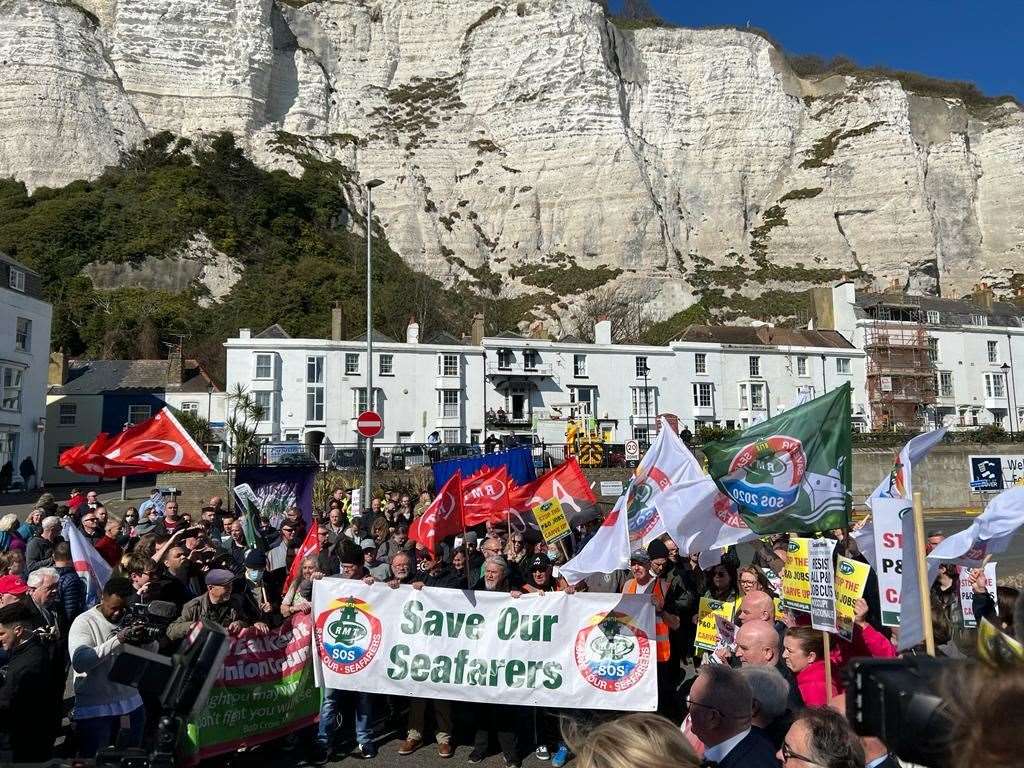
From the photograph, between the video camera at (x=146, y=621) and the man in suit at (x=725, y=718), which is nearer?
the man in suit at (x=725, y=718)

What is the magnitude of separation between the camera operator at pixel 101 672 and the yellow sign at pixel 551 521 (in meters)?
5.45

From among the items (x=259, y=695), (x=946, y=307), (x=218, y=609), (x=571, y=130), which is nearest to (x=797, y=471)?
(x=259, y=695)

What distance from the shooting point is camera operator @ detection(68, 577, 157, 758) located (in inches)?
233

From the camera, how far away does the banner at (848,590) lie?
6320 mm

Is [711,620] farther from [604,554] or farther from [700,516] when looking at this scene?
[700,516]

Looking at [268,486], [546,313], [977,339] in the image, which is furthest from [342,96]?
[268,486]

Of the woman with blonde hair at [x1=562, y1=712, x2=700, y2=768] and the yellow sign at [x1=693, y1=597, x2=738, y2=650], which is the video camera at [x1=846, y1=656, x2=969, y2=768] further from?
the yellow sign at [x1=693, y1=597, x2=738, y2=650]

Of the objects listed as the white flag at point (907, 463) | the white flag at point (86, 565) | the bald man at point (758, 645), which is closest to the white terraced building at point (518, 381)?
the white flag at point (86, 565)

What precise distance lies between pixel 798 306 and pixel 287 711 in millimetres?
74420

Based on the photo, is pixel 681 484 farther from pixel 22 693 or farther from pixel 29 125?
pixel 29 125

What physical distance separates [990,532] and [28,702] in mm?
7413

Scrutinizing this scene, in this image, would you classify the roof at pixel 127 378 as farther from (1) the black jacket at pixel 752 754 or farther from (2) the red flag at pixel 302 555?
(1) the black jacket at pixel 752 754

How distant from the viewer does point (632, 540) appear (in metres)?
8.31

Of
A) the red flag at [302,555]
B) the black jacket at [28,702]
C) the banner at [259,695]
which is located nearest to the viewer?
the black jacket at [28,702]
